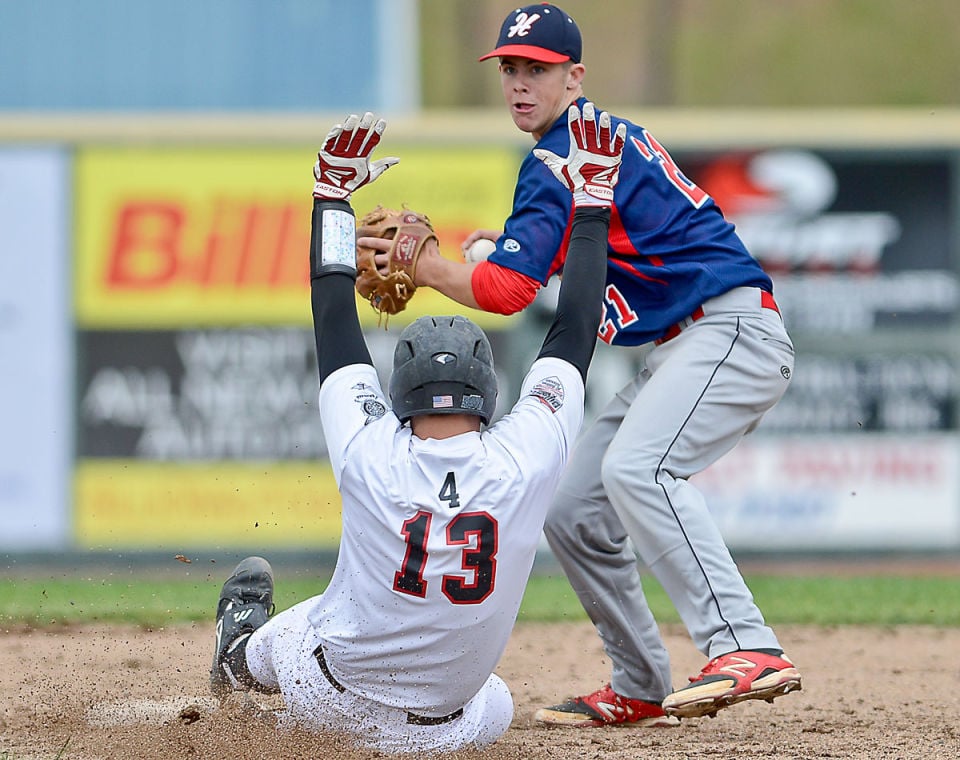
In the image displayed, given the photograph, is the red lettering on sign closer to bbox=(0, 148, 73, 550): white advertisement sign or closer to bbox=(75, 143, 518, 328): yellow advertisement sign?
bbox=(75, 143, 518, 328): yellow advertisement sign

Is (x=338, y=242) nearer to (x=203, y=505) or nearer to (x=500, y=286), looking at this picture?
(x=500, y=286)

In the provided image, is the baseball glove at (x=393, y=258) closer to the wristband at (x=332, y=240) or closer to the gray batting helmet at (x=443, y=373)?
the wristband at (x=332, y=240)

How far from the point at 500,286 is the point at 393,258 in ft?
1.21

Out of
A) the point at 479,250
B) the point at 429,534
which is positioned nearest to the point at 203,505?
the point at 479,250

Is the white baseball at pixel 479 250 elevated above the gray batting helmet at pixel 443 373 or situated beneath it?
elevated above

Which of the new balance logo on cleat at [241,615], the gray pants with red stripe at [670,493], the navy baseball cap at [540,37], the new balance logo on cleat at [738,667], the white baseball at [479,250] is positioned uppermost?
the navy baseball cap at [540,37]

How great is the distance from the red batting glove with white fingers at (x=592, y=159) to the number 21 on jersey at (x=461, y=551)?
102 cm

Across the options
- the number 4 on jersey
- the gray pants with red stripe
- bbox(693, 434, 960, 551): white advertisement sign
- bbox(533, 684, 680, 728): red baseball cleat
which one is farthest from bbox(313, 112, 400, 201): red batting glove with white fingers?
bbox(693, 434, 960, 551): white advertisement sign

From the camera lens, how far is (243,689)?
4.33m

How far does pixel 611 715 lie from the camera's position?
15.9 ft

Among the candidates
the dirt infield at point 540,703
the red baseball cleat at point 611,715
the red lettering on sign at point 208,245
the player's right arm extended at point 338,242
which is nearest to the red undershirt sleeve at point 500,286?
the player's right arm extended at point 338,242

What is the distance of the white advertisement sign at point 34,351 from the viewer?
1024 cm

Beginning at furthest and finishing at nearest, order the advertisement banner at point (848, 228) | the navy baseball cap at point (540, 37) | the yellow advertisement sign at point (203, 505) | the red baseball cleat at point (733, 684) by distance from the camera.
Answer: the advertisement banner at point (848, 228) → the yellow advertisement sign at point (203, 505) → the navy baseball cap at point (540, 37) → the red baseball cleat at point (733, 684)

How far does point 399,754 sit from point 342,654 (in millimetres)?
339
